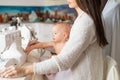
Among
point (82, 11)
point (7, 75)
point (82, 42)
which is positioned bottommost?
point (7, 75)

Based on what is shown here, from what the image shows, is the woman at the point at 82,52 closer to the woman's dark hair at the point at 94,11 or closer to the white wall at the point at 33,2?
the woman's dark hair at the point at 94,11

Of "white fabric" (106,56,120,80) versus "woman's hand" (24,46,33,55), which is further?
"woman's hand" (24,46,33,55)

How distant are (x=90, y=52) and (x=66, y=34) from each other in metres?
0.39

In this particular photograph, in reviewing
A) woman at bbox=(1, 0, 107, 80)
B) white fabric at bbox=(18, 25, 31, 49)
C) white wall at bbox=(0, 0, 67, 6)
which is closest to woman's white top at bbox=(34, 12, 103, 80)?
woman at bbox=(1, 0, 107, 80)

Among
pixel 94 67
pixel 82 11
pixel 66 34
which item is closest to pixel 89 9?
pixel 82 11

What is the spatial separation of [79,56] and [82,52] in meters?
0.03

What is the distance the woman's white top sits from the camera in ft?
3.28

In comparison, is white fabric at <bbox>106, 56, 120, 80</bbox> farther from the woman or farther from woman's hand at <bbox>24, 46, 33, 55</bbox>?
woman's hand at <bbox>24, 46, 33, 55</bbox>

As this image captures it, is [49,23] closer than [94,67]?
No

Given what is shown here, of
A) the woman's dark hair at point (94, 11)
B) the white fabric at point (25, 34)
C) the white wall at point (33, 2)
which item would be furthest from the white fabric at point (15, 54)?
the white wall at point (33, 2)

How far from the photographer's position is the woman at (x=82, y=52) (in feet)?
3.27

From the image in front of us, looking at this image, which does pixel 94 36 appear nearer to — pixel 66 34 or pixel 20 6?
pixel 66 34

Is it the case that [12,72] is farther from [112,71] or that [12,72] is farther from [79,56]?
[112,71]

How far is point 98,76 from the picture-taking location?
3.62ft
